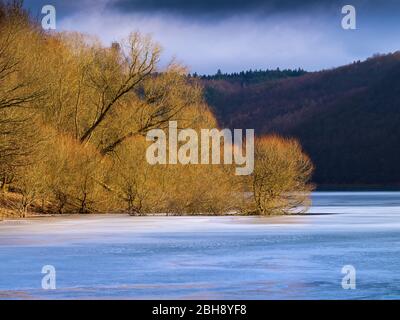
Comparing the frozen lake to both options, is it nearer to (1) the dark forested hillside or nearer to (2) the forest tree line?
(2) the forest tree line

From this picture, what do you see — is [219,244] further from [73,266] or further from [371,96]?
[371,96]

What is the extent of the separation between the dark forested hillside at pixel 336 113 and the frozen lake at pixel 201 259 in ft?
320

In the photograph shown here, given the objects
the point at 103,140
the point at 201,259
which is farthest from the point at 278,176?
the point at 201,259

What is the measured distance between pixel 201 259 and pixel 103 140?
26807 millimetres

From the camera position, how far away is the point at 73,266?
1658 cm

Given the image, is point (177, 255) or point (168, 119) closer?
point (177, 255)

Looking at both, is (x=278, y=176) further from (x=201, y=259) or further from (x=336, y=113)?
(x=336, y=113)

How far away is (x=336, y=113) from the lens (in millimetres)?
140500

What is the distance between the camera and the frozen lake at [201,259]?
1328 centimetres

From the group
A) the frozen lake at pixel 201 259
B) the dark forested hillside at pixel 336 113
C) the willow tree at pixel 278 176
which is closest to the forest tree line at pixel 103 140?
the willow tree at pixel 278 176

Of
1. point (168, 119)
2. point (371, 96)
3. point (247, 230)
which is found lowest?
point (247, 230)

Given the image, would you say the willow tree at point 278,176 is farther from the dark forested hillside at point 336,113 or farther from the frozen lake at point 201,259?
the dark forested hillside at point 336,113

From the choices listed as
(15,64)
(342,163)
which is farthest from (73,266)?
(342,163)

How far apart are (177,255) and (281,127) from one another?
12193 centimetres
